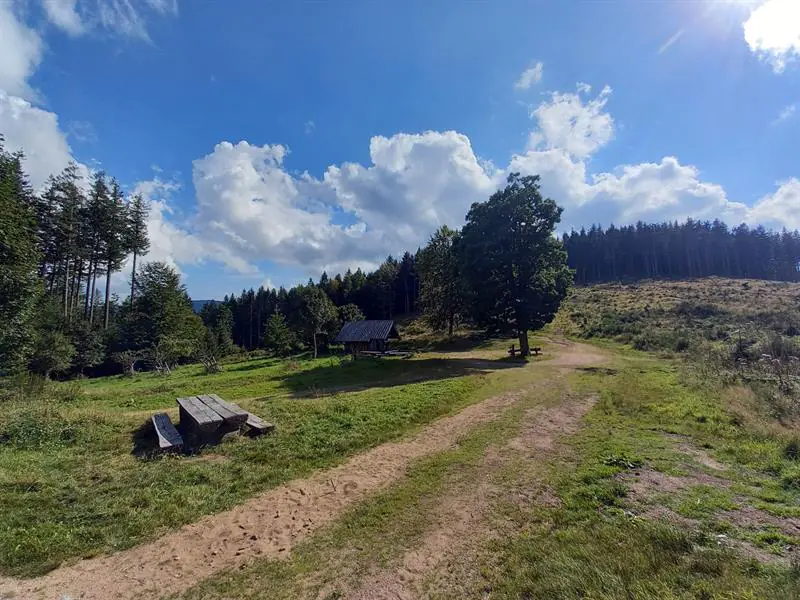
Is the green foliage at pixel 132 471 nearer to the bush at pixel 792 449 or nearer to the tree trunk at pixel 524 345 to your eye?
the bush at pixel 792 449

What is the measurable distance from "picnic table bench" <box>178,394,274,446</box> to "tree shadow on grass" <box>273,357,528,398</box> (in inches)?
218

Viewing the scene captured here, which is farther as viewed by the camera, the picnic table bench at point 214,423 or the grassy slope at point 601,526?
the picnic table bench at point 214,423

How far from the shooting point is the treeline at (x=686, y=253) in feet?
334

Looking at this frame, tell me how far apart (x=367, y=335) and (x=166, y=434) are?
33128 millimetres

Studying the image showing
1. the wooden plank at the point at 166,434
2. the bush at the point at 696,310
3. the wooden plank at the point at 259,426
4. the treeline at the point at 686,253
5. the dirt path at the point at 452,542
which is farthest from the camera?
the treeline at the point at 686,253

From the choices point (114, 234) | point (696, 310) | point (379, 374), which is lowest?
point (379, 374)

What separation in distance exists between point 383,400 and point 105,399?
A: 12.9 metres

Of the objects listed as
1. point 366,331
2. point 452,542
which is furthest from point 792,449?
point 366,331

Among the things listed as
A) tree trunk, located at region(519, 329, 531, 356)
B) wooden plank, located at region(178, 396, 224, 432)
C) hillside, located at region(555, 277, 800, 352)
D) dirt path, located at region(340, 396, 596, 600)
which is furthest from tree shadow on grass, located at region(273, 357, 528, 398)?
hillside, located at region(555, 277, 800, 352)

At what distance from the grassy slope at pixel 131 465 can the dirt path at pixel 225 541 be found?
314 mm

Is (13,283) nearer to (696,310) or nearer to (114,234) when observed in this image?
(114,234)

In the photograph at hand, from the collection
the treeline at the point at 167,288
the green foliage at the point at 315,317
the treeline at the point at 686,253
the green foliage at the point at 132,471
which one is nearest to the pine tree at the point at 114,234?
the treeline at the point at 167,288

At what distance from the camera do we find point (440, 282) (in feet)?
152

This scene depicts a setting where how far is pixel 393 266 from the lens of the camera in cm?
8812
